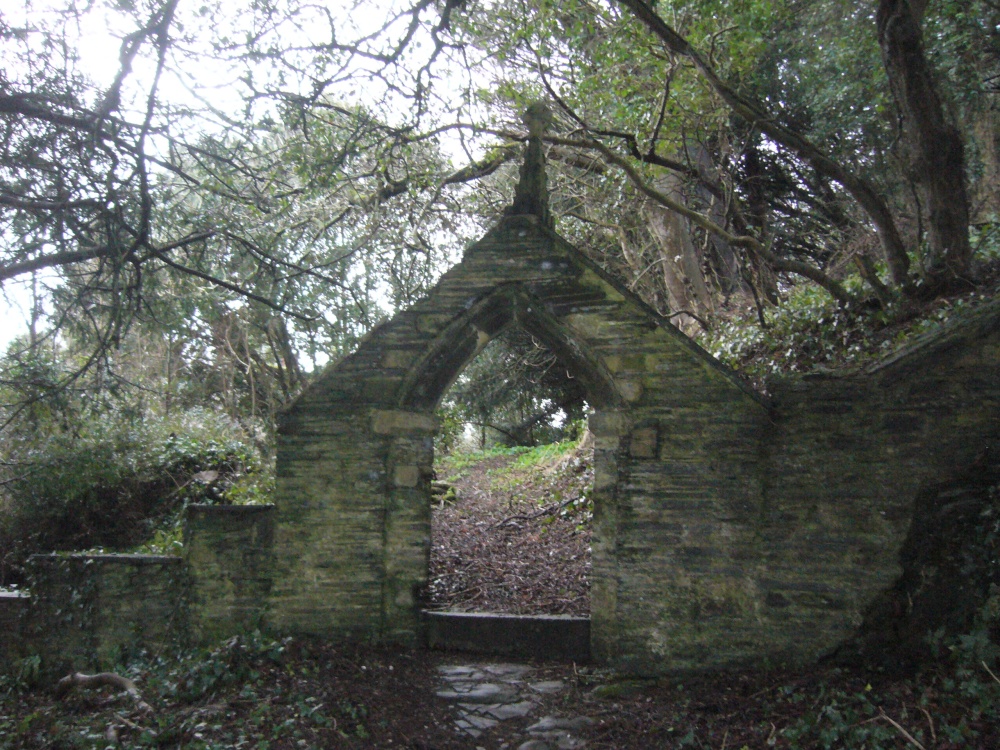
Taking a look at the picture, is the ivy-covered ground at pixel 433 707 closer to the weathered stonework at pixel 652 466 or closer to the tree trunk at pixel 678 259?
the weathered stonework at pixel 652 466

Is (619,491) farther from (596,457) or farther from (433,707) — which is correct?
(433,707)

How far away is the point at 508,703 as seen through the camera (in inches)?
212

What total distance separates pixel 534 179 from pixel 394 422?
7.38 ft

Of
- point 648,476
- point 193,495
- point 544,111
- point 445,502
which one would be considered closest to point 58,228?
point 544,111

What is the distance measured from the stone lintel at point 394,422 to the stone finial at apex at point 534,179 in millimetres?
1790

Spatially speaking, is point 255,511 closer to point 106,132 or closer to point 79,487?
point 106,132

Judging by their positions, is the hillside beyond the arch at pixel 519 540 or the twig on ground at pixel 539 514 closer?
the hillside beyond the arch at pixel 519 540

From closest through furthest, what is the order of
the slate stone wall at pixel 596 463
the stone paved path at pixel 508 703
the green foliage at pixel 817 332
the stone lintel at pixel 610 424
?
the stone paved path at pixel 508 703, the slate stone wall at pixel 596 463, the stone lintel at pixel 610 424, the green foliage at pixel 817 332

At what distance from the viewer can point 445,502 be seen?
41.6ft

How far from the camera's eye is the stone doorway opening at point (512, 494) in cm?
744

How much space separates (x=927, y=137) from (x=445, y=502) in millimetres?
8446

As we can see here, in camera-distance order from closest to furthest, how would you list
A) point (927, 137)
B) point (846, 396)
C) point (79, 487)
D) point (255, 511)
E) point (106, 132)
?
point (106, 132)
point (846, 396)
point (255, 511)
point (927, 137)
point (79, 487)

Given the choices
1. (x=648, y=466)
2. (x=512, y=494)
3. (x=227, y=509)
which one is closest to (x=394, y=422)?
(x=227, y=509)

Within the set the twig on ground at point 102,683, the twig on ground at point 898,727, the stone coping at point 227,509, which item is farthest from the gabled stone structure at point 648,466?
the twig on ground at point 102,683
